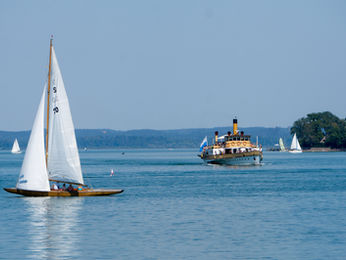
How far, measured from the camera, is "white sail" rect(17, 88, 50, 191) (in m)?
61.4

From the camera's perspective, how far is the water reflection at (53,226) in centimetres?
3800

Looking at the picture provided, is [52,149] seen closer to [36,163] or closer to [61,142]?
[61,142]

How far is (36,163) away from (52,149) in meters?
1.96

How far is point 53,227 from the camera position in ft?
156

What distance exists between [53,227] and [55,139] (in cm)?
1601

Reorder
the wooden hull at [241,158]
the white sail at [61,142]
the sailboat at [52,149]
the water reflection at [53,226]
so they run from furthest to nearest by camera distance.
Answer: the wooden hull at [241,158]
the white sail at [61,142]
the sailboat at [52,149]
the water reflection at [53,226]

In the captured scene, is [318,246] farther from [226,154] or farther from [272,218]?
[226,154]

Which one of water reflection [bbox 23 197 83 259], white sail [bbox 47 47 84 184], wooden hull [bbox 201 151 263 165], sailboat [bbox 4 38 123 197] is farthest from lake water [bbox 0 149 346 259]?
wooden hull [bbox 201 151 263 165]

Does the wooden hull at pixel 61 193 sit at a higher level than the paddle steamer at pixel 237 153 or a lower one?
lower

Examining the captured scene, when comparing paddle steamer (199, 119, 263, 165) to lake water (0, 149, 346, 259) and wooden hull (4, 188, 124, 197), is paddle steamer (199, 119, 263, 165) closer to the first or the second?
lake water (0, 149, 346, 259)

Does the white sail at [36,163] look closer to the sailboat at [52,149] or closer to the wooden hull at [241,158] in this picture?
the sailboat at [52,149]

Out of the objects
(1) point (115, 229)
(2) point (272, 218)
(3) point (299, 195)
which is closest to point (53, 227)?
(1) point (115, 229)

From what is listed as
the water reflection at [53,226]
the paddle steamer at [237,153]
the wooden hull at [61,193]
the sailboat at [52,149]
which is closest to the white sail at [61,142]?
the sailboat at [52,149]

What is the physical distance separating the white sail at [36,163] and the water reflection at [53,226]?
1.68 metres
